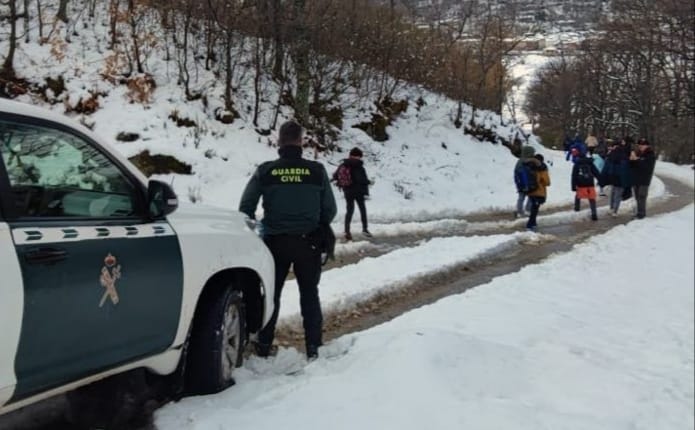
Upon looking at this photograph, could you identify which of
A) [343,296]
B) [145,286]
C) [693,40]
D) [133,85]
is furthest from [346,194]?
[693,40]

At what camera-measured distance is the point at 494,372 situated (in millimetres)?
5473

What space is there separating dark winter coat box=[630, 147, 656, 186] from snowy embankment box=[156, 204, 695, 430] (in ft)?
24.7

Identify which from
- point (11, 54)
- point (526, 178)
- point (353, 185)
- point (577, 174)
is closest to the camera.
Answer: point (353, 185)

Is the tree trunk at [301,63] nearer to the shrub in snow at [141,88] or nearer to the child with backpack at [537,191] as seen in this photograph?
the shrub in snow at [141,88]

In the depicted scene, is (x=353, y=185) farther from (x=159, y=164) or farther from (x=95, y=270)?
(x=95, y=270)

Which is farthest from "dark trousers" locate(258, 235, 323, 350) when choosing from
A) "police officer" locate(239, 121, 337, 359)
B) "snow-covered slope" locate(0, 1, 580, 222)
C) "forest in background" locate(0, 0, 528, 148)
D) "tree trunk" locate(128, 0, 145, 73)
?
"tree trunk" locate(128, 0, 145, 73)

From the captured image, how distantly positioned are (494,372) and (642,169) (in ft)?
42.4

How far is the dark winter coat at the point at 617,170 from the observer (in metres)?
17.2

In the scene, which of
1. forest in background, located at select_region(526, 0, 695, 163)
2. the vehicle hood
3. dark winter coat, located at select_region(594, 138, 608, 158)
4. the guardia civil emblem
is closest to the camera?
the guardia civil emblem

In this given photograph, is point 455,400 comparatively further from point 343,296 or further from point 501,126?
point 501,126

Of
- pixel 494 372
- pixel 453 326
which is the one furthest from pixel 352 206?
pixel 494 372

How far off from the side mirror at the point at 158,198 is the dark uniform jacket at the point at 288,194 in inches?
63.7

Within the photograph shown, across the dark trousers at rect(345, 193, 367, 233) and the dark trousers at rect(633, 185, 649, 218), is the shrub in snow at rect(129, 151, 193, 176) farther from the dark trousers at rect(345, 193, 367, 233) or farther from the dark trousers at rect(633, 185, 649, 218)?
the dark trousers at rect(633, 185, 649, 218)

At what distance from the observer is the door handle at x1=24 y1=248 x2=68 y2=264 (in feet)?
9.66
